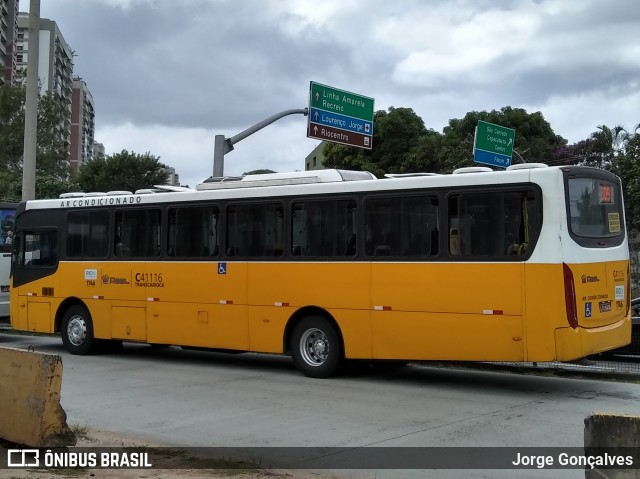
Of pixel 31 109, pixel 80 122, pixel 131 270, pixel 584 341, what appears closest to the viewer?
pixel 584 341

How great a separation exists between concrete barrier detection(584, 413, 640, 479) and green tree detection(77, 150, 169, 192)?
43.4 metres

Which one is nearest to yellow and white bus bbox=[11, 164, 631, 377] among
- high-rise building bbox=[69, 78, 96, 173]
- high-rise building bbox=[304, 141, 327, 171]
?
high-rise building bbox=[304, 141, 327, 171]

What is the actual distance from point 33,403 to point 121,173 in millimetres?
42150

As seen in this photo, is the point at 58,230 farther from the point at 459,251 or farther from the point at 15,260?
the point at 459,251

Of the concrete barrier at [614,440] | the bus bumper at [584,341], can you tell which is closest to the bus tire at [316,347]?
the bus bumper at [584,341]

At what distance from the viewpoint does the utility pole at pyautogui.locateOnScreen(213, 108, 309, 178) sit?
62.1ft

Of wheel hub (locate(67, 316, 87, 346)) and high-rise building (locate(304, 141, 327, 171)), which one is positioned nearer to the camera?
wheel hub (locate(67, 316, 87, 346))

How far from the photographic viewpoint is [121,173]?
4628 cm

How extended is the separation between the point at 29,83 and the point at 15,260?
18.1 ft

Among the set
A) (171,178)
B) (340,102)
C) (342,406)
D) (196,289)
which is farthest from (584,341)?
(171,178)

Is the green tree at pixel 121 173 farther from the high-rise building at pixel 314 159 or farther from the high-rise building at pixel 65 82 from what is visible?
the high-rise building at pixel 65 82

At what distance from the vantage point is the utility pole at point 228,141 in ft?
62.1

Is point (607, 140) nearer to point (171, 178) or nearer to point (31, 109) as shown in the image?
point (31, 109)

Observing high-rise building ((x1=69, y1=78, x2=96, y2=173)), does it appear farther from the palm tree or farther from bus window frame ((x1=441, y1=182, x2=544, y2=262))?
bus window frame ((x1=441, y1=182, x2=544, y2=262))
